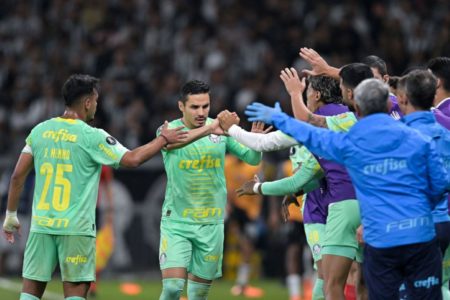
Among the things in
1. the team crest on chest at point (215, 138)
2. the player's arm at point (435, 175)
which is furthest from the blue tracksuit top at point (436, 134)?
the team crest on chest at point (215, 138)

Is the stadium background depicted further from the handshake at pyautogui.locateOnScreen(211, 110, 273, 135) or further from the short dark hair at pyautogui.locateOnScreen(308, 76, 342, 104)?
the handshake at pyautogui.locateOnScreen(211, 110, 273, 135)

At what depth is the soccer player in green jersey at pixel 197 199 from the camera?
1107 cm

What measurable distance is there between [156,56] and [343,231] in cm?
1337

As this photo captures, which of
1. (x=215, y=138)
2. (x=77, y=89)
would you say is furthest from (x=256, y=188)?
(x=77, y=89)

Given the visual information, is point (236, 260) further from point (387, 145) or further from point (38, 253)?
point (387, 145)

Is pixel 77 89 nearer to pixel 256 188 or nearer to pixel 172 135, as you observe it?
pixel 172 135

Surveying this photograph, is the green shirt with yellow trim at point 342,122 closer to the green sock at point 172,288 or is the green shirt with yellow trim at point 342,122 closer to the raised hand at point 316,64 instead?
the raised hand at point 316,64

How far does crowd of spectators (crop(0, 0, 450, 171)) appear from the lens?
21.3 m

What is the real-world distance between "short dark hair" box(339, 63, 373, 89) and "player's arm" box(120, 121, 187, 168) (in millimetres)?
1589

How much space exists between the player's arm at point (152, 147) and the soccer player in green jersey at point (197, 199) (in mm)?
689

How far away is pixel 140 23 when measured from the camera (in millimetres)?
23953

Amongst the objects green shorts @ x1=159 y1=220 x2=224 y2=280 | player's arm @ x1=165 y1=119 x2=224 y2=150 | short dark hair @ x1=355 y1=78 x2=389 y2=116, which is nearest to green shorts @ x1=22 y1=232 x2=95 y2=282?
green shorts @ x1=159 y1=220 x2=224 y2=280

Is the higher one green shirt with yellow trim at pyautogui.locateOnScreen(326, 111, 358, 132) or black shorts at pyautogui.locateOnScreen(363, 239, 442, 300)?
green shirt with yellow trim at pyautogui.locateOnScreen(326, 111, 358, 132)

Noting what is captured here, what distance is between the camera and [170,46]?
2359 cm
